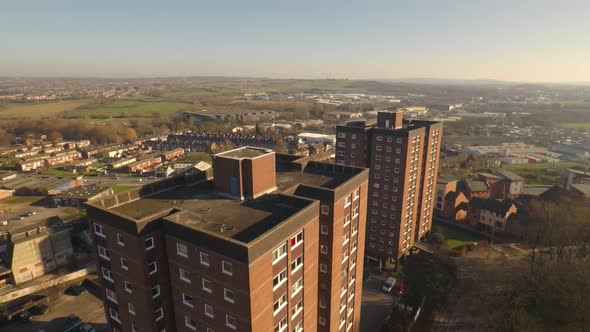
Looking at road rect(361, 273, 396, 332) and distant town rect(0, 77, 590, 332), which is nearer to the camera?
distant town rect(0, 77, 590, 332)

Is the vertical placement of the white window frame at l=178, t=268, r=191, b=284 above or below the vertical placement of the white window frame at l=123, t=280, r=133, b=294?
above

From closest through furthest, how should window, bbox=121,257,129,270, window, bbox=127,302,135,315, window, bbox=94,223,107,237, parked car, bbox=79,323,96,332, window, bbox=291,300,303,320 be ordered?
1. window, bbox=121,257,129,270
2. window, bbox=94,223,107,237
3. window, bbox=127,302,135,315
4. window, bbox=291,300,303,320
5. parked car, bbox=79,323,96,332

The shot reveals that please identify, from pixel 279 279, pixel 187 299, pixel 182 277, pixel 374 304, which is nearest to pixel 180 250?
pixel 182 277

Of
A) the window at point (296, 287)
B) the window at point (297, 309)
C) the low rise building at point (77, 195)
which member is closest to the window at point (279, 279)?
the window at point (296, 287)

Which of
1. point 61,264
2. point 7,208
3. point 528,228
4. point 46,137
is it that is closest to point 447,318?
point 528,228

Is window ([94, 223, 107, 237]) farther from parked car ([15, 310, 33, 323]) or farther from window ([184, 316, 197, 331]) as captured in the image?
parked car ([15, 310, 33, 323])

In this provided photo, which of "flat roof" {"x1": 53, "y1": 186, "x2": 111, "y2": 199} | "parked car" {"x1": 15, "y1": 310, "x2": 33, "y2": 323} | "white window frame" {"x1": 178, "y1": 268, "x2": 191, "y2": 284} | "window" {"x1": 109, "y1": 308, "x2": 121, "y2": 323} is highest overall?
"white window frame" {"x1": 178, "y1": 268, "x2": 191, "y2": 284}

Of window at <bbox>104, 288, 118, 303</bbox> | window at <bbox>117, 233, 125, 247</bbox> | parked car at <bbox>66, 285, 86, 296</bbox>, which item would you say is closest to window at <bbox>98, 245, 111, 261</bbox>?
window at <bbox>117, 233, 125, 247</bbox>
